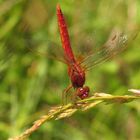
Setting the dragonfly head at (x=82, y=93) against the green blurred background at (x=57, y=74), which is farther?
the green blurred background at (x=57, y=74)

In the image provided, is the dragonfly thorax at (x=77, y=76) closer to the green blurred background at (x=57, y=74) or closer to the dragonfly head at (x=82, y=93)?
the dragonfly head at (x=82, y=93)

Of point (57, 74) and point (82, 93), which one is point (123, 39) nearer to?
point (82, 93)

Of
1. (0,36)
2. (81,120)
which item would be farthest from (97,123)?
(0,36)

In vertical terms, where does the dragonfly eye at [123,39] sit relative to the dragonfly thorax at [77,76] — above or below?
above

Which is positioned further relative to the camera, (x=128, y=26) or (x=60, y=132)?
(x=128, y=26)

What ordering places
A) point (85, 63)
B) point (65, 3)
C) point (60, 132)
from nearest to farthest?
point (85, 63) → point (60, 132) → point (65, 3)

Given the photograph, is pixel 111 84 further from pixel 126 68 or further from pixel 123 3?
pixel 123 3

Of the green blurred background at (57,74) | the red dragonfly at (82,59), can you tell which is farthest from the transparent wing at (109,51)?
the green blurred background at (57,74)

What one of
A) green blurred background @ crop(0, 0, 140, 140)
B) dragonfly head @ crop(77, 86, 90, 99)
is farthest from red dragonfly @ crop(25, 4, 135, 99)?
green blurred background @ crop(0, 0, 140, 140)

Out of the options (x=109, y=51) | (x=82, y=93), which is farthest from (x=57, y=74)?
(x=82, y=93)
